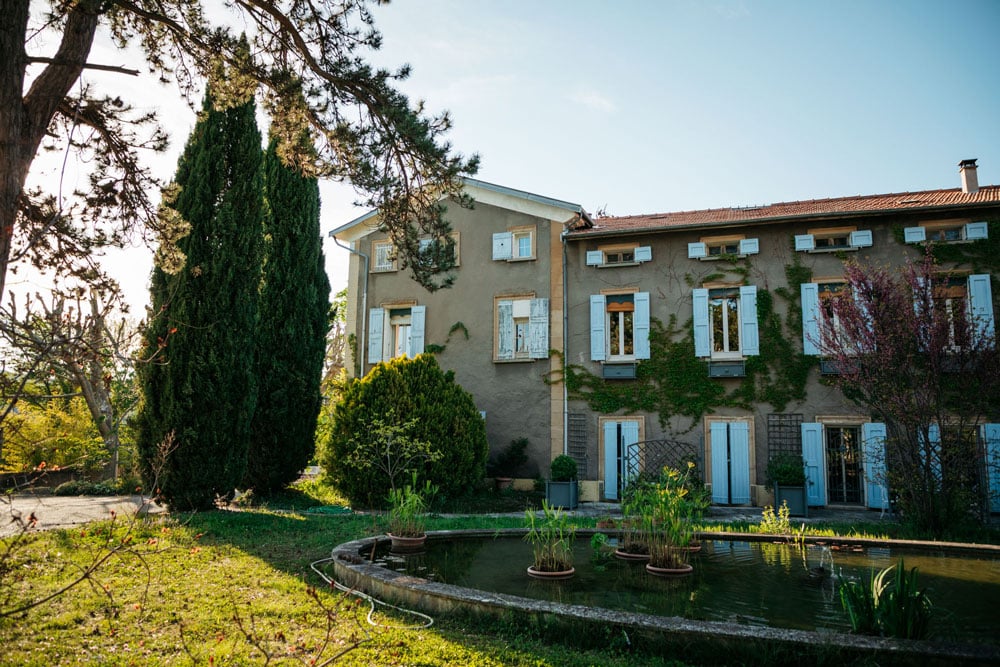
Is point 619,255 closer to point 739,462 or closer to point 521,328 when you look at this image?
point 521,328

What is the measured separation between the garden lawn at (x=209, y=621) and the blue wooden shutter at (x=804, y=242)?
1119cm

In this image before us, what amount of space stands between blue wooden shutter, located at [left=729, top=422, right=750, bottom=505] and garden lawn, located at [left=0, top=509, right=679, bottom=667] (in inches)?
360

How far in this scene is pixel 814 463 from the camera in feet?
41.3

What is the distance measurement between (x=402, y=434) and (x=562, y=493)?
3357 millimetres

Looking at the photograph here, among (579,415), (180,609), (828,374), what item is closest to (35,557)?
(180,609)

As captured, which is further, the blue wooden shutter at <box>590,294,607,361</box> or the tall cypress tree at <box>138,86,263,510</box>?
the blue wooden shutter at <box>590,294,607,361</box>

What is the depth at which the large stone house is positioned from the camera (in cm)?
1291

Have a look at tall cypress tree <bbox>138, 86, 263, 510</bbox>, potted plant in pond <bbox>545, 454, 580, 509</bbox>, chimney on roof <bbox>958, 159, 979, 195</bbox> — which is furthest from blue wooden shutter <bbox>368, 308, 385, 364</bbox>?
chimney on roof <bbox>958, 159, 979, 195</bbox>

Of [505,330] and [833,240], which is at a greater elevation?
[833,240]

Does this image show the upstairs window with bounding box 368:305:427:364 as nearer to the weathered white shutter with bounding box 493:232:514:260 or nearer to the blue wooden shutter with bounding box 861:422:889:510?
the weathered white shutter with bounding box 493:232:514:260

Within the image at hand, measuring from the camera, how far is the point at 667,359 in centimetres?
1385

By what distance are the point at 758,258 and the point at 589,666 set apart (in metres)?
12.0

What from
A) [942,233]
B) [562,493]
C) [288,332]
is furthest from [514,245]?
[942,233]

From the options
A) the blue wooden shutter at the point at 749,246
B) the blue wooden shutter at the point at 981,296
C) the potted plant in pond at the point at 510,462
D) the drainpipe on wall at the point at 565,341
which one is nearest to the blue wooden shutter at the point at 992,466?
the blue wooden shutter at the point at 981,296
